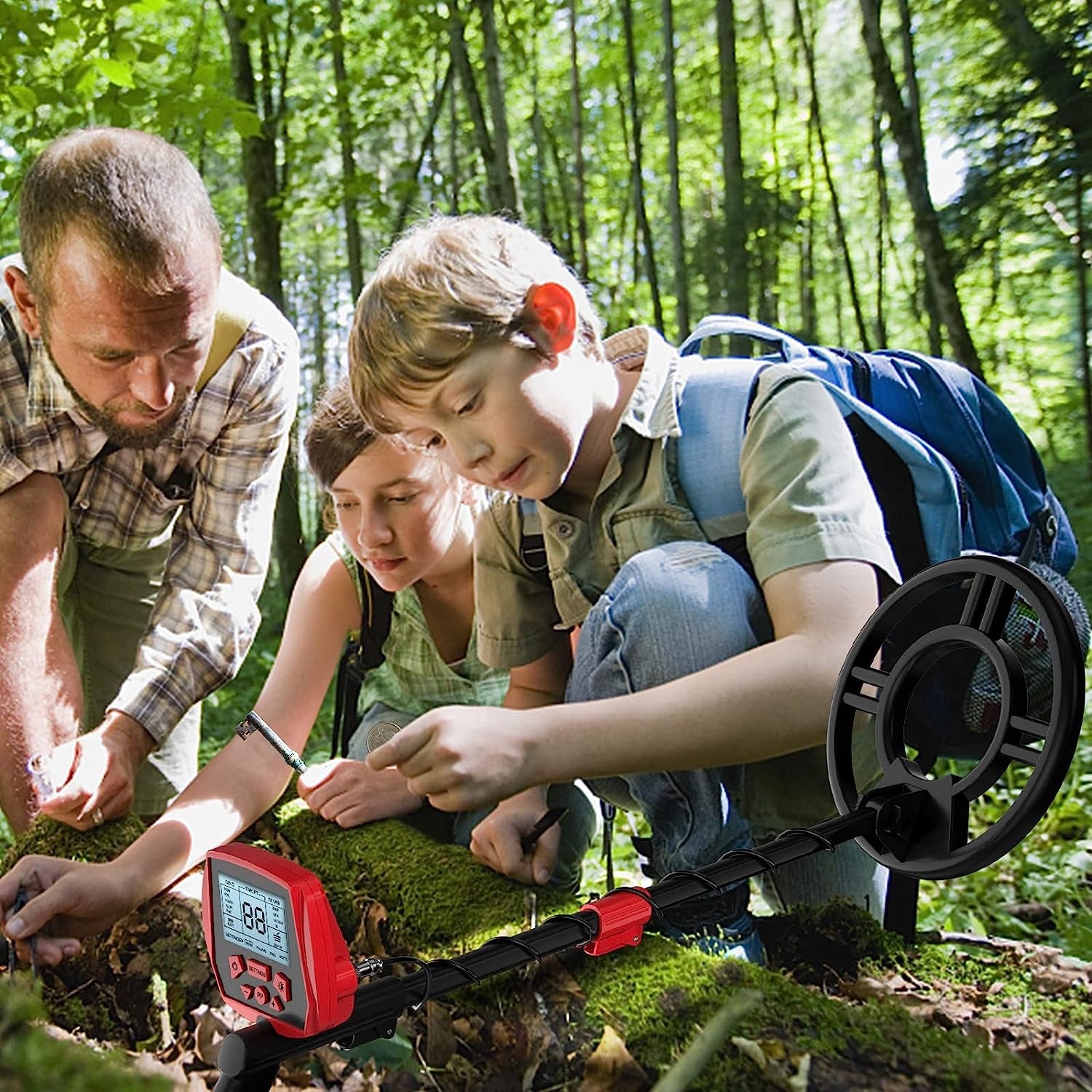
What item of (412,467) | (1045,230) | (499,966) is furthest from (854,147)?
(499,966)

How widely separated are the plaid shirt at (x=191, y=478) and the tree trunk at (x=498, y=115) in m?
1.72

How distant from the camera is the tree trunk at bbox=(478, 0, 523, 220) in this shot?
4.30 metres

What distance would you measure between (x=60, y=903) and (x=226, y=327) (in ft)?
4.70

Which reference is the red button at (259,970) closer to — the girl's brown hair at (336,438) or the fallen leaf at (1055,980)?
the fallen leaf at (1055,980)

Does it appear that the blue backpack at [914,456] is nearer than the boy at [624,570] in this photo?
No

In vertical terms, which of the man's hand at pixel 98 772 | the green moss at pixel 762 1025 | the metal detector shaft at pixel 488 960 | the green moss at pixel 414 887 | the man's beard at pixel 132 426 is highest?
the man's beard at pixel 132 426

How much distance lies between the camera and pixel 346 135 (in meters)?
6.78

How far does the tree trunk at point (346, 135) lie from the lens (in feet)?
21.2

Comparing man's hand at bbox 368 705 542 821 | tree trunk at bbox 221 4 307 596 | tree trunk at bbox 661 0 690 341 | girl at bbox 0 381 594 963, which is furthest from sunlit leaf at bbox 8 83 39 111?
tree trunk at bbox 661 0 690 341

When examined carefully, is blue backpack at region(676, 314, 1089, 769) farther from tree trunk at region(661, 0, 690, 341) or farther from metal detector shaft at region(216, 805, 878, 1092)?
tree trunk at region(661, 0, 690, 341)

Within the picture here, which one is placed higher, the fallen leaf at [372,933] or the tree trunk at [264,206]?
the tree trunk at [264,206]

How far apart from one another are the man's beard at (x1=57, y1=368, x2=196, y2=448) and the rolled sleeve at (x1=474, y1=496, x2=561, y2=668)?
80 cm

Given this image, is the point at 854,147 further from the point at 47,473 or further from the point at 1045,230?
the point at 47,473

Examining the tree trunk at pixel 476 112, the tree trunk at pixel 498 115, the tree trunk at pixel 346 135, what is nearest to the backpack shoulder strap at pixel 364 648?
the tree trunk at pixel 498 115
